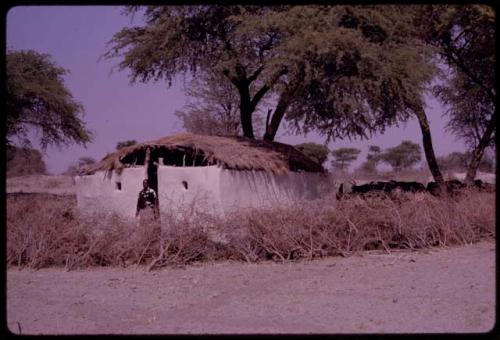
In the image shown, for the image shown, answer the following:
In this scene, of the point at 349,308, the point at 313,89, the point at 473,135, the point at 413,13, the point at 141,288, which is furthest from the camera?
the point at 473,135

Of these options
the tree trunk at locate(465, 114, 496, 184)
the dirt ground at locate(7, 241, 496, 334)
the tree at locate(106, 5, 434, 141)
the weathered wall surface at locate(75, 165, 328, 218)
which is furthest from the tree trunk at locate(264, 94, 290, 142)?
the dirt ground at locate(7, 241, 496, 334)

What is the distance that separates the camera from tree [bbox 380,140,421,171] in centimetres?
5719

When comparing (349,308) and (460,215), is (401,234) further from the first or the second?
(349,308)

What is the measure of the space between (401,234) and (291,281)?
13.3 ft

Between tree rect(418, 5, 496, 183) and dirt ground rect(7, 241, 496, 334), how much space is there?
27.5 feet

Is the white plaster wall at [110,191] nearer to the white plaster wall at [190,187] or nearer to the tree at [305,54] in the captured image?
the white plaster wall at [190,187]

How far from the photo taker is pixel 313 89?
52.6 ft

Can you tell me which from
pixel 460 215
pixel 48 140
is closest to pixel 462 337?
pixel 460 215

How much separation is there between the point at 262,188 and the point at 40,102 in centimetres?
1315

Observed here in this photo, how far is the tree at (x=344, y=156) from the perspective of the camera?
58125 millimetres

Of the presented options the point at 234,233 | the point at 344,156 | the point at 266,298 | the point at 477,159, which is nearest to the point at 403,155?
the point at 344,156

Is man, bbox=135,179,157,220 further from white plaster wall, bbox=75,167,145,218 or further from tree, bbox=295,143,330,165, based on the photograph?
tree, bbox=295,143,330,165

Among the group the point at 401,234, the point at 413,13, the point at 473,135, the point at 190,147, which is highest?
the point at 413,13

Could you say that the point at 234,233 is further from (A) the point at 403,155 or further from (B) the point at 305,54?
(A) the point at 403,155
